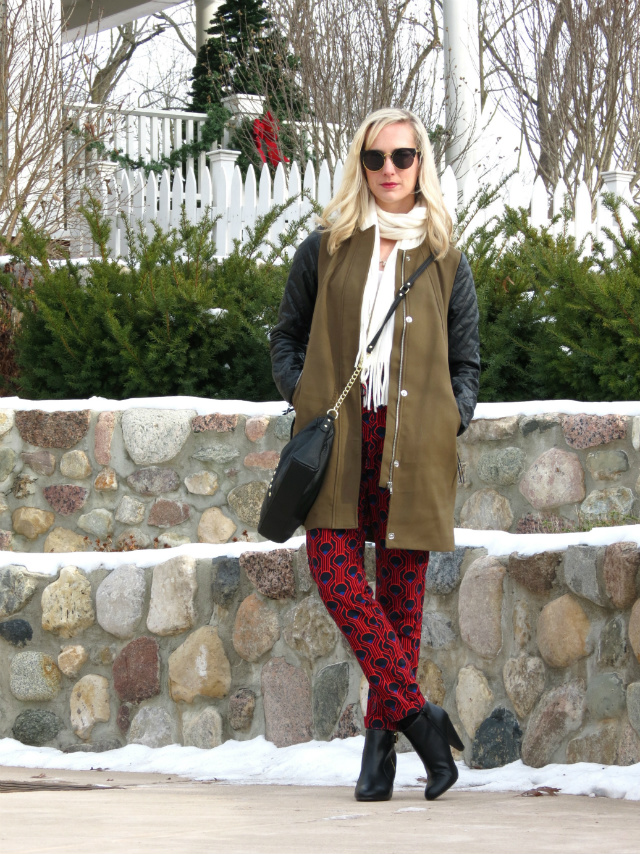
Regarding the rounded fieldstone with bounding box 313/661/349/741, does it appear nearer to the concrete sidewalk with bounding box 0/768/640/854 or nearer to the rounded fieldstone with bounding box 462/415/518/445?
the concrete sidewalk with bounding box 0/768/640/854

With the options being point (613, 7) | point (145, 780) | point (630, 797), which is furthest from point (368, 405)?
point (613, 7)

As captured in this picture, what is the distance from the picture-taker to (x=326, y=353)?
9.87ft

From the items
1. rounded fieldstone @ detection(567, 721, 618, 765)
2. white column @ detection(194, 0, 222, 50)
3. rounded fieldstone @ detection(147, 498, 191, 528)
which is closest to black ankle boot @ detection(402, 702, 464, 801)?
rounded fieldstone @ detection(567, 721, 618, 765)

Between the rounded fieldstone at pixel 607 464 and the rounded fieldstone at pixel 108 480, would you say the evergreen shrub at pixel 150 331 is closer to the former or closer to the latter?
the rounded fieldstone at pixel 108 480

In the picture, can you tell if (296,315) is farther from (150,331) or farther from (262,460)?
(150,331)

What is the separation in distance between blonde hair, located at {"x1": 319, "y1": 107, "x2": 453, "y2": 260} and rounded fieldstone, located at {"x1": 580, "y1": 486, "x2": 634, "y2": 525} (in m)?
1.80

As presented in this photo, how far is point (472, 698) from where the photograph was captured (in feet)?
12.0

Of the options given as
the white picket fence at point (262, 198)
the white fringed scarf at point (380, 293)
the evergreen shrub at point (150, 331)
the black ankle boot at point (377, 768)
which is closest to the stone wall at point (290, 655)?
the black ankle boot at point (377, 768)

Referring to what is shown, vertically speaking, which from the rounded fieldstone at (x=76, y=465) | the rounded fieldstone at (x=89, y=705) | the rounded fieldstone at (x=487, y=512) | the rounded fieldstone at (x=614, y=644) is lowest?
the rounded fieldstone at (x=89, y=705)

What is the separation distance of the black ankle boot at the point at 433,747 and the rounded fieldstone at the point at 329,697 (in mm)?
925

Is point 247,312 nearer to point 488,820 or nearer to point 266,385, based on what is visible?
point 266,385

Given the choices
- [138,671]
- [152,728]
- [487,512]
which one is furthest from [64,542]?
[487,512]

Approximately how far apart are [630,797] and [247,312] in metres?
3.53

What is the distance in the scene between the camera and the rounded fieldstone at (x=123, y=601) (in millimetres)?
4310
